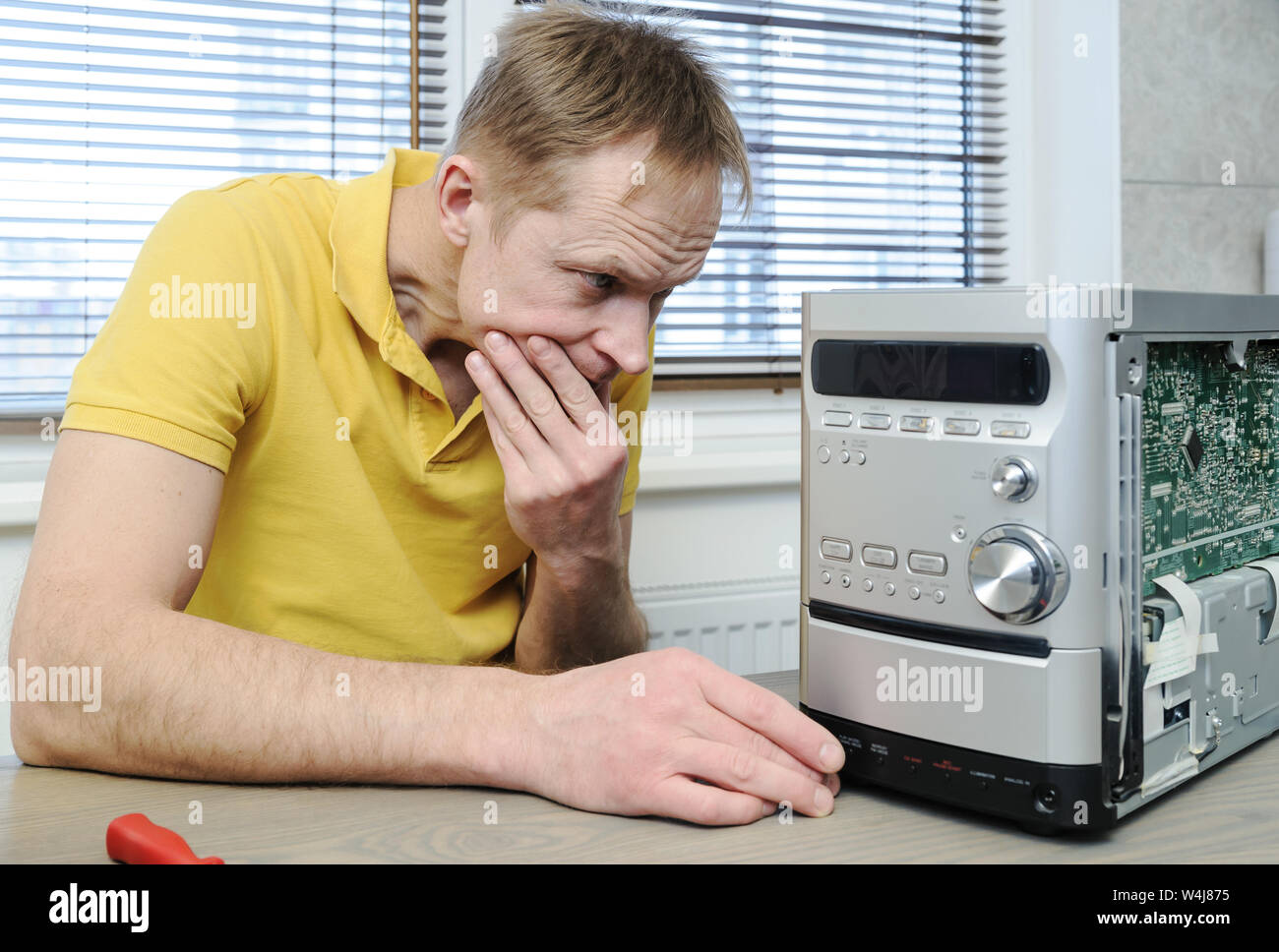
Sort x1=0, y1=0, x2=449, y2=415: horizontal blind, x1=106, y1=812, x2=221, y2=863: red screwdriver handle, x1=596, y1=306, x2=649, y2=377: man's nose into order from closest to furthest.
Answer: x1=106, y1=812, x2=221, y2=863: red screwdriver handle, x1=596, y1=306, x2=649, y2=377: man's nose, x1=0, y1=0, x2=449, y2=415: horizontal blind

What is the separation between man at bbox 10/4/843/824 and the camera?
69cm

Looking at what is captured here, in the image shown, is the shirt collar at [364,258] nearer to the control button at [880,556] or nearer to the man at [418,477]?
the man at [418,477]

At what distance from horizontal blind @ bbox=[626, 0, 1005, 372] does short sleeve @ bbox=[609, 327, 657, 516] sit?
17.5 inches

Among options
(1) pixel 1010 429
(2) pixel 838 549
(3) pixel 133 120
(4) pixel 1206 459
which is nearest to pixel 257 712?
(2) pixel 838 549

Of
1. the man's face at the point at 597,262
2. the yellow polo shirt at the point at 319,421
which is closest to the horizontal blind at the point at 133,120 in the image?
the yellow polo shirt at the point at 319,421

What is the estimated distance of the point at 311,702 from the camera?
699 millimetres

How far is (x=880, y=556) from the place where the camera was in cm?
67

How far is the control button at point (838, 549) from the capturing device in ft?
2.25

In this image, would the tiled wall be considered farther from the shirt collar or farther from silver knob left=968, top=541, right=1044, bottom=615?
silver knob left=968, top=541, right=1044, bottom=615

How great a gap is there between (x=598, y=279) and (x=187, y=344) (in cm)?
31

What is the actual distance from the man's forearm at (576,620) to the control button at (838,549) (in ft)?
1.38

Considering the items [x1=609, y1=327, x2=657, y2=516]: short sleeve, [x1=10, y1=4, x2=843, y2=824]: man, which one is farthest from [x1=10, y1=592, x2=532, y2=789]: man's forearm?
[x1=609, y1=327, x2=657, y2=516]: short sleeve
